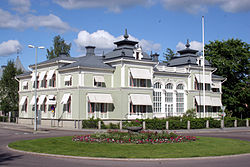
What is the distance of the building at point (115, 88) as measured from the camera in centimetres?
4572

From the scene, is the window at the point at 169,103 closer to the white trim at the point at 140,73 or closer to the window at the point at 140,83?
the window at the point at 140,83

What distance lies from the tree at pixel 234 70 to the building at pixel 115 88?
854 cm

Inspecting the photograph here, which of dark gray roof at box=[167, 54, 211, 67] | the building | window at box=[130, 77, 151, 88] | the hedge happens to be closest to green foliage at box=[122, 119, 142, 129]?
the hedge

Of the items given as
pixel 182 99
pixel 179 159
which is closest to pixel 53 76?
pixel 182 99

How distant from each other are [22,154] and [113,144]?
6.00 metres

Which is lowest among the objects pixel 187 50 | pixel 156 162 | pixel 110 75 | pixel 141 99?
pixel 156 162

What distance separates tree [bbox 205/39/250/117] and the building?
854 cm

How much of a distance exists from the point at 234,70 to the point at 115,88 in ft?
86.4

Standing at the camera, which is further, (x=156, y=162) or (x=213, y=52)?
(x=213, y=52)

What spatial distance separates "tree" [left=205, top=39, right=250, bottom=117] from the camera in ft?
204

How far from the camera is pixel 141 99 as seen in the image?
4700 cm

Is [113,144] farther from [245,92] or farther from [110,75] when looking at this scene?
[245,92]

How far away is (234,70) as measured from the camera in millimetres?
63000

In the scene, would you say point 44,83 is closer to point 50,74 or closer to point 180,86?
point 50,74
